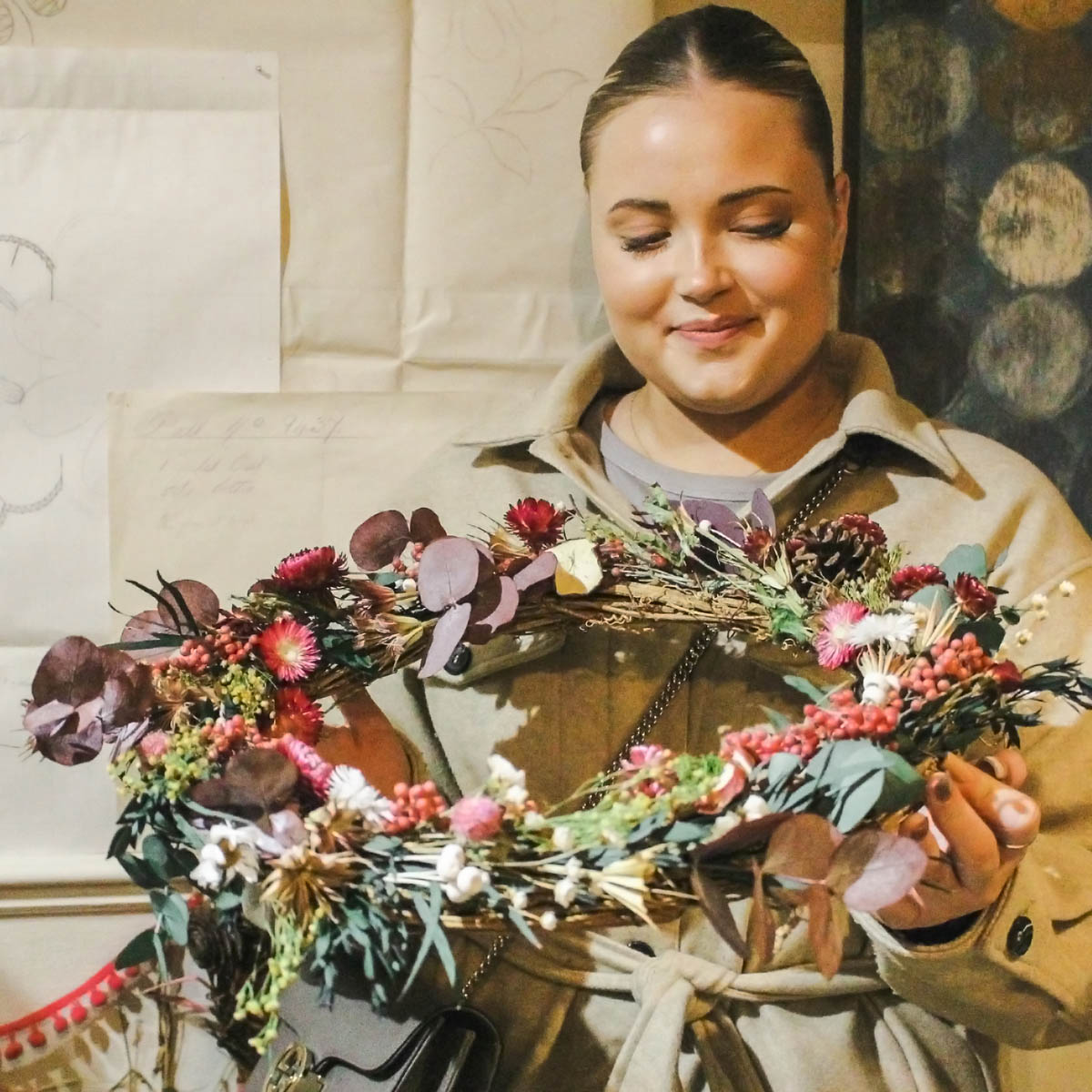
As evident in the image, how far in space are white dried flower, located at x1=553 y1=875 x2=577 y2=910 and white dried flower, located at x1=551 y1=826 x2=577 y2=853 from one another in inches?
0.6

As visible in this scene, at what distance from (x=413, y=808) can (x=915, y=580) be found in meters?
0.35

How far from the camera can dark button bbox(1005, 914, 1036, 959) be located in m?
0.73

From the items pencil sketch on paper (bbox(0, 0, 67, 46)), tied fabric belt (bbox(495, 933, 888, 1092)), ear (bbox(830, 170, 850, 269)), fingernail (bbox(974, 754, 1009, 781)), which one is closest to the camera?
fingernail (bbox(974, 754, 1009, 781))

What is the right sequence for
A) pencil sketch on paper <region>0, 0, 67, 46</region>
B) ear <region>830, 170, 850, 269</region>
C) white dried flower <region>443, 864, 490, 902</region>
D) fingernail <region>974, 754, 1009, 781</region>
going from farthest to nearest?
1. pencil sketch on paper <region>0, 0, 67, 46</region>
2. ear <region>830, 170, 850, 269</region>
3. fingernail <region>974, 754, 1009, 781</region>
4. white dried flower <region>443, 864, 490, 902</region>

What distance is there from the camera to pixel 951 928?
0.72 metres

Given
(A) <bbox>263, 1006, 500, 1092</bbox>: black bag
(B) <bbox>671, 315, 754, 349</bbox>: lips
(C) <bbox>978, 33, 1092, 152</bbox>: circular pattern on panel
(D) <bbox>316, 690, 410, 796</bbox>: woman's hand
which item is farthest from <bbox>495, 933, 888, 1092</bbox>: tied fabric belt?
(C) <bbox>978, 33, 1092, 152</bbox>: circular pattern on panel

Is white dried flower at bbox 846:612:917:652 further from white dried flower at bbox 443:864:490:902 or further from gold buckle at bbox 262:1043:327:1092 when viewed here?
gold buckle at bbox 262:1043:327:1092

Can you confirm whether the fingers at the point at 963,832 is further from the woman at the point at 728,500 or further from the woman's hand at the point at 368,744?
the woman's hand at the point at 368,744

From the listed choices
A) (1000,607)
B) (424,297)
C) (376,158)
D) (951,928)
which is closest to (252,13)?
(376,158)

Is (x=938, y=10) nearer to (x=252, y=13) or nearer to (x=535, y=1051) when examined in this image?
(x=252, y=13)

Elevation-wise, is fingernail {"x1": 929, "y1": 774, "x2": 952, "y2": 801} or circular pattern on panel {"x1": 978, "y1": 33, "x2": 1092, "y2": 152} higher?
circular pattern on panel {"x1": 978, "y1": 33, "x2": 1092, "y2": 152}

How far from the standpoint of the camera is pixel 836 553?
80 centimetres

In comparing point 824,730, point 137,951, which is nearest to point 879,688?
point 824,730

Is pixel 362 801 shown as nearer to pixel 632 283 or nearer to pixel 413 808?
pixel 413 808
